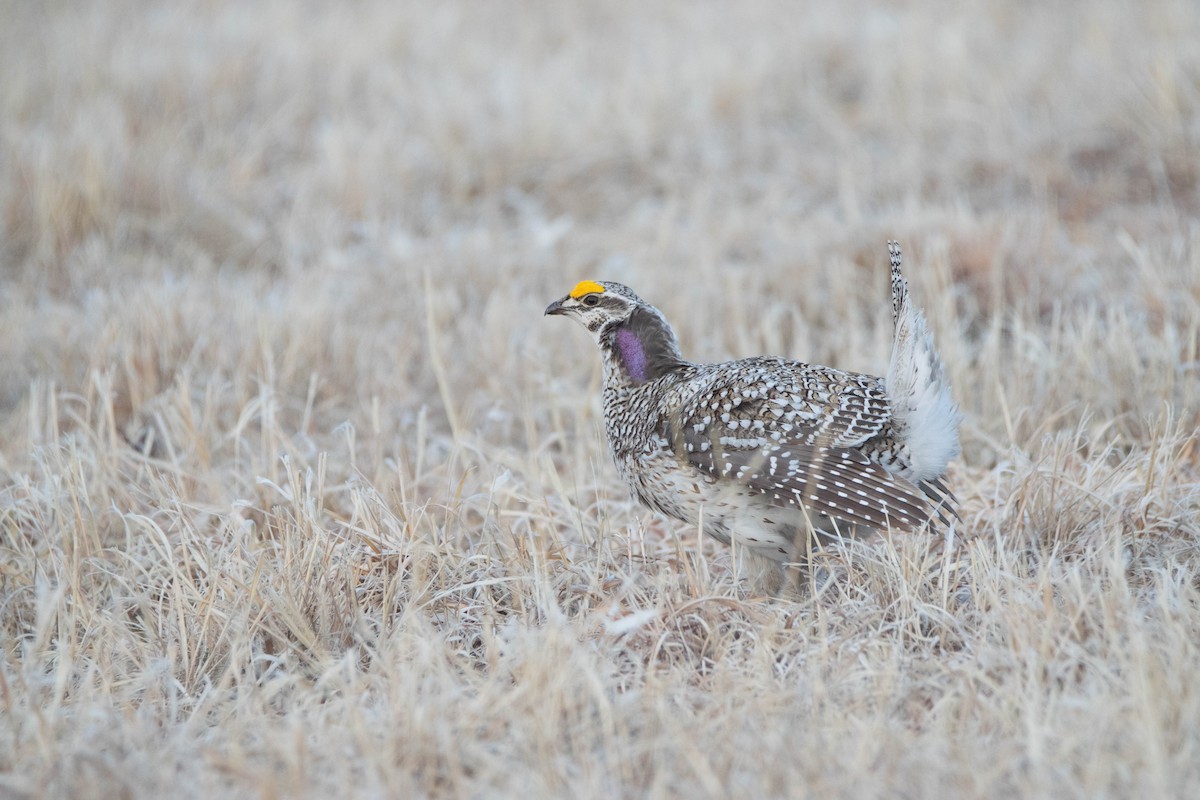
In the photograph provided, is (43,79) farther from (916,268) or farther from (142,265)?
(916,268)

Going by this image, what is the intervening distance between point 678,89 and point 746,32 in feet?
5.22

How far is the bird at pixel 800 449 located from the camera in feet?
10.1

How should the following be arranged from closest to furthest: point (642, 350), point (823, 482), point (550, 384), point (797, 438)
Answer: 1. point (823, 482)
2. point (797, 438)
3. point (642, 350)
4. point (550, 384)

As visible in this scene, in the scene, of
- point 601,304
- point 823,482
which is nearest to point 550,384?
point 601,304

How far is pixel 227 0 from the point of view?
31.9ft

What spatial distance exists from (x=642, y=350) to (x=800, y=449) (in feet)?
2.44

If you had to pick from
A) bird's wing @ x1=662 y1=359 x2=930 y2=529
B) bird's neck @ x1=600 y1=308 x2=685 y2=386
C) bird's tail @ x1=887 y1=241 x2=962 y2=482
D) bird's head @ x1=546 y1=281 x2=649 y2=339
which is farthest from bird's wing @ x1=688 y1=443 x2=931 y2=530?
bird's head @ x1=546 y1=281 x2=649 y2=339

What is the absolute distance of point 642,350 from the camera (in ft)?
12.2

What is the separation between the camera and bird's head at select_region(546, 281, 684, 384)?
3.71 metres

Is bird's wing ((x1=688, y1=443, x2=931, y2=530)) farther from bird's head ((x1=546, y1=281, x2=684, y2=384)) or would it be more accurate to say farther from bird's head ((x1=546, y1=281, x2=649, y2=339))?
bird's head ((x1=546, y1=281, x2=649, y2=339))

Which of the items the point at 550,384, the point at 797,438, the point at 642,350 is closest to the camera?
the point at 797,438

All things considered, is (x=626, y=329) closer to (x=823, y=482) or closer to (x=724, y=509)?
(x=724, y=509)

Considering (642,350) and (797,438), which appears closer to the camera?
(797,438)

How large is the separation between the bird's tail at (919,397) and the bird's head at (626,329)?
0.72 meters
